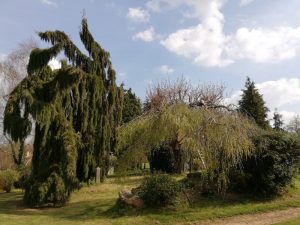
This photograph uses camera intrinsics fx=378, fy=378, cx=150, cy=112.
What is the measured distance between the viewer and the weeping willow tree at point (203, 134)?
1313cm

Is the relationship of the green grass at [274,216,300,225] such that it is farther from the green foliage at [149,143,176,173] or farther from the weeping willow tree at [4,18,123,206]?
the green foliage at [149,143,176,173]

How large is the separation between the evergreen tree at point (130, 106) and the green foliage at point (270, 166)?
1043 inches

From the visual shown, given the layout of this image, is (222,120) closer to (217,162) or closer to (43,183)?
(217,162)

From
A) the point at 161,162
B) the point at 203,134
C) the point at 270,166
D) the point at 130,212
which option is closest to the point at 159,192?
the point at 130,212

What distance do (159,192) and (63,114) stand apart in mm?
6319

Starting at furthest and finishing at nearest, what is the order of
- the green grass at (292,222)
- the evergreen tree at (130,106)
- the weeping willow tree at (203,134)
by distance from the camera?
the evergreen tree at (130,106) < the weeping willow tree at (203,134) < the green grass at (292,222)

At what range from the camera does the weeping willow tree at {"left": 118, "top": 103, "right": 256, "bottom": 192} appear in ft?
43.1

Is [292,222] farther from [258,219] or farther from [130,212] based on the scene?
[130,212]

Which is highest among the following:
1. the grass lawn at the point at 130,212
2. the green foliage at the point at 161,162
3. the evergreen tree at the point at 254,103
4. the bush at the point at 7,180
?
the evergreen tree at the point at 254,103

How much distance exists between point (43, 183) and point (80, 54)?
641 cm

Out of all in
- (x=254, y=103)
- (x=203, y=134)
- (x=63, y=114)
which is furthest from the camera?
(x=254, y=103)

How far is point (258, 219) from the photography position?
11.9m

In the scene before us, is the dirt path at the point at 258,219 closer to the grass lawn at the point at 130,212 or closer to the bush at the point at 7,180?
the grass lawn at the point at 130,212

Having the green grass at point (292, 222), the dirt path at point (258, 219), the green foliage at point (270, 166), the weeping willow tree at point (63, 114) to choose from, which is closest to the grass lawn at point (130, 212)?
the green grass at point (292, 222)
